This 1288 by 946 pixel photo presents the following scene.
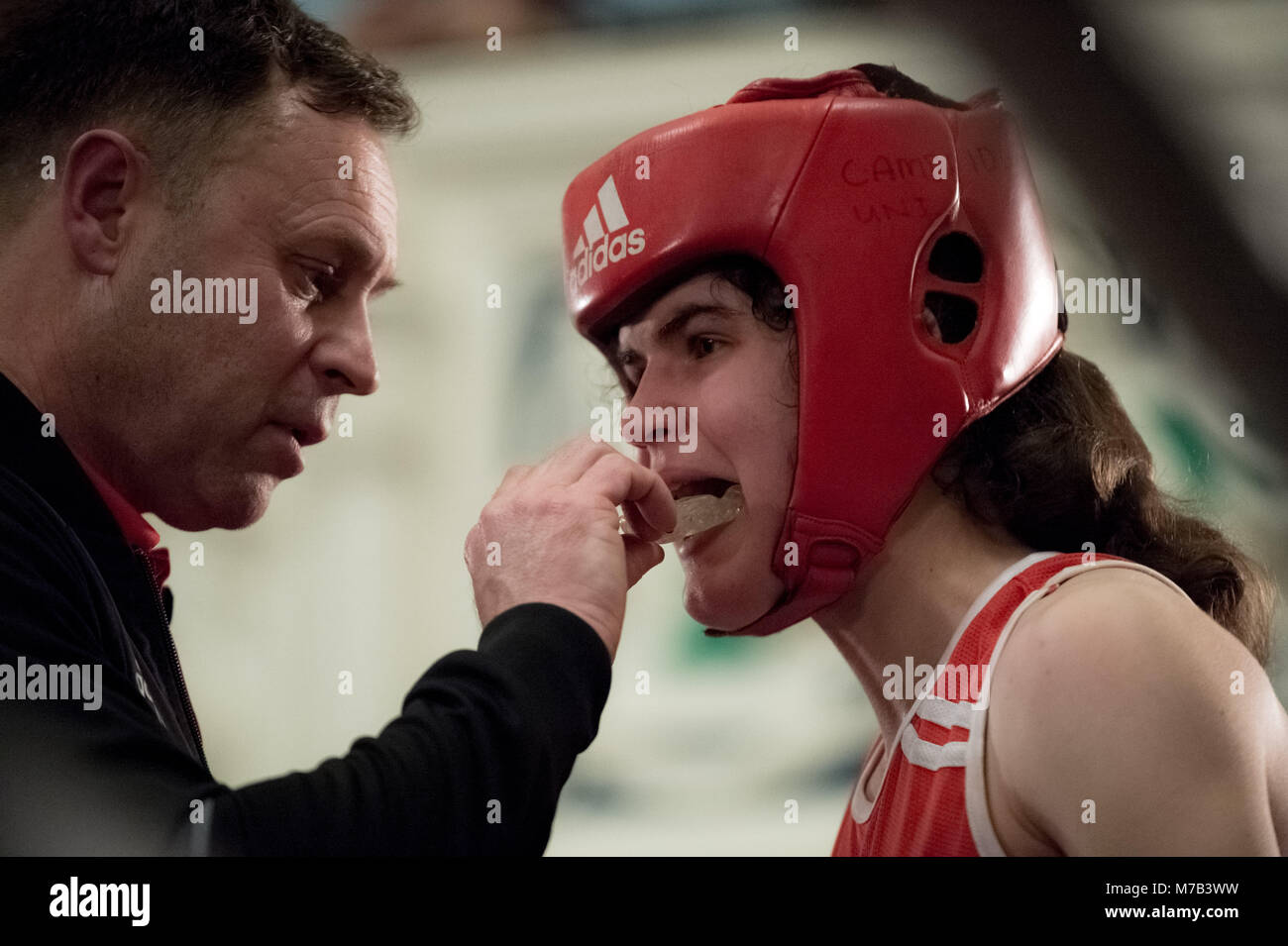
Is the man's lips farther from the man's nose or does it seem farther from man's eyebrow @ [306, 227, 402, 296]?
man's eyebrow @ [306, 227, 402, 296]

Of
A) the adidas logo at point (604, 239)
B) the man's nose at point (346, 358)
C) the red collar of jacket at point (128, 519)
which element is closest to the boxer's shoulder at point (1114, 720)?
the adidas logo at point (604, 239)

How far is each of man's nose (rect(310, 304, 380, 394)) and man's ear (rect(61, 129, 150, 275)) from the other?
24cm

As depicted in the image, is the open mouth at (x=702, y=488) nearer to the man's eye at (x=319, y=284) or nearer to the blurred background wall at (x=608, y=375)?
the man's eye at (x=319, y=284)

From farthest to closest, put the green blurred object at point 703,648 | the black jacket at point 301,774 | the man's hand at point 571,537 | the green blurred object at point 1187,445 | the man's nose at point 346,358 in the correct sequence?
the green blurred object at point 703,648, the green blurred object at point 1187,445, the man's nose at point 346,358, the man's hand at point 571,537, the black jacket at point 301,774

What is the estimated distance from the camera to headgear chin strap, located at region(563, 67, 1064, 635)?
139 centimetres

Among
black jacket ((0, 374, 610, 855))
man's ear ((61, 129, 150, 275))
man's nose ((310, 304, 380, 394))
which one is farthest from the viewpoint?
man's nose ((310, 304, 380, 394))

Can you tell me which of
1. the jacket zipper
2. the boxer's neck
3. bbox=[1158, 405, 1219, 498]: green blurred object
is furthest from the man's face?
bbox=[1158, 405, 1219, 498]: green blurred object

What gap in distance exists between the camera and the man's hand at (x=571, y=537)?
112 centimetres

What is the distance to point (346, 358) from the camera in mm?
1400

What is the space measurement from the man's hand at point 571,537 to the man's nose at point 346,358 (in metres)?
0.24

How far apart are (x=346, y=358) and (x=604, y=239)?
34 cm

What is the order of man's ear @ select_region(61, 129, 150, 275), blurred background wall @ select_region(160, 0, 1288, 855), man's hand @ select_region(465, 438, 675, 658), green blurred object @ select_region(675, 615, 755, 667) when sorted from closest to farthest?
man's hand @ select_region(465, 438, 675, 658), man's ear @ select_region(61, 129, 150, 275), blurred background wall @ select_region(160, 0, 1288, 855), green blurred object @ select_region(675, 615, 755, 667)

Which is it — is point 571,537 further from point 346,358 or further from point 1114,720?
point 1114,720
